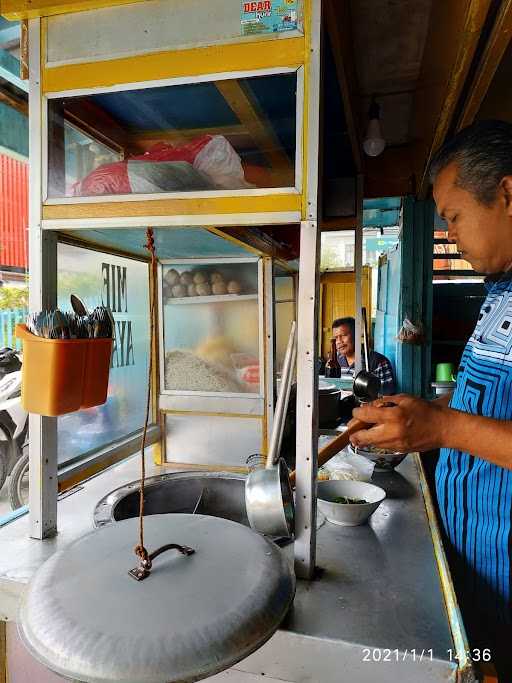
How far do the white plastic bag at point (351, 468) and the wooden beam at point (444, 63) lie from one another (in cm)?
142

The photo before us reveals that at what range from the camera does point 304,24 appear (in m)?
0.98

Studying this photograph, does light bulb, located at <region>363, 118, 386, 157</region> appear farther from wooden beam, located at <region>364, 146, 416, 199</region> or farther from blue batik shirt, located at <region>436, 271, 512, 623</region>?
blue batik shirt, located at <region>436, 271, 512, 623</region>

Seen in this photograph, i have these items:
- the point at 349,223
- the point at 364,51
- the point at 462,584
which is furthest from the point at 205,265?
the point at 462,584

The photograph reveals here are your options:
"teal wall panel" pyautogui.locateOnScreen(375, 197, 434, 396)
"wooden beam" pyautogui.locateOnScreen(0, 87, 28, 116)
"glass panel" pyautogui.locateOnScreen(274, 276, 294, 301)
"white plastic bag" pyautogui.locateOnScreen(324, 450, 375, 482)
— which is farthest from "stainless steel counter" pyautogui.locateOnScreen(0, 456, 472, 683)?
"teal wall panel" pyautogui.locateOnScreen(375, 197, 434, 396)

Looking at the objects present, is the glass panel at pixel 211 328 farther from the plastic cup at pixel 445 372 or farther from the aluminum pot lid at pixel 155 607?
the plastic cup at pixel 445 372

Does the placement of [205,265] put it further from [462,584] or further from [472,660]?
[472,660]

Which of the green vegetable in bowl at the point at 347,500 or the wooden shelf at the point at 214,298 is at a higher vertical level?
the wooden shelf at the point at 214,298

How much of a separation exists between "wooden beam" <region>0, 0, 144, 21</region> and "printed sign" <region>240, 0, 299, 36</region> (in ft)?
0.95

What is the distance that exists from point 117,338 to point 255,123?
1.24 m

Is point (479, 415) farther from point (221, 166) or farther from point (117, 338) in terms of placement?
point (117, 338)

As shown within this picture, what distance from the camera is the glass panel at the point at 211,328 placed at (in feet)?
7.84

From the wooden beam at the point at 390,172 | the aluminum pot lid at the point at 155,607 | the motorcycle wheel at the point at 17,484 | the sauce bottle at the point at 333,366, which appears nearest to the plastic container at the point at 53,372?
the aluminum pot lid at the point at 155,607

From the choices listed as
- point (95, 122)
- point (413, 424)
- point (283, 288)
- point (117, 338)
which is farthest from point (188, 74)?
point (283, 288)

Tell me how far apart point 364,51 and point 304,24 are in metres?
1.08
